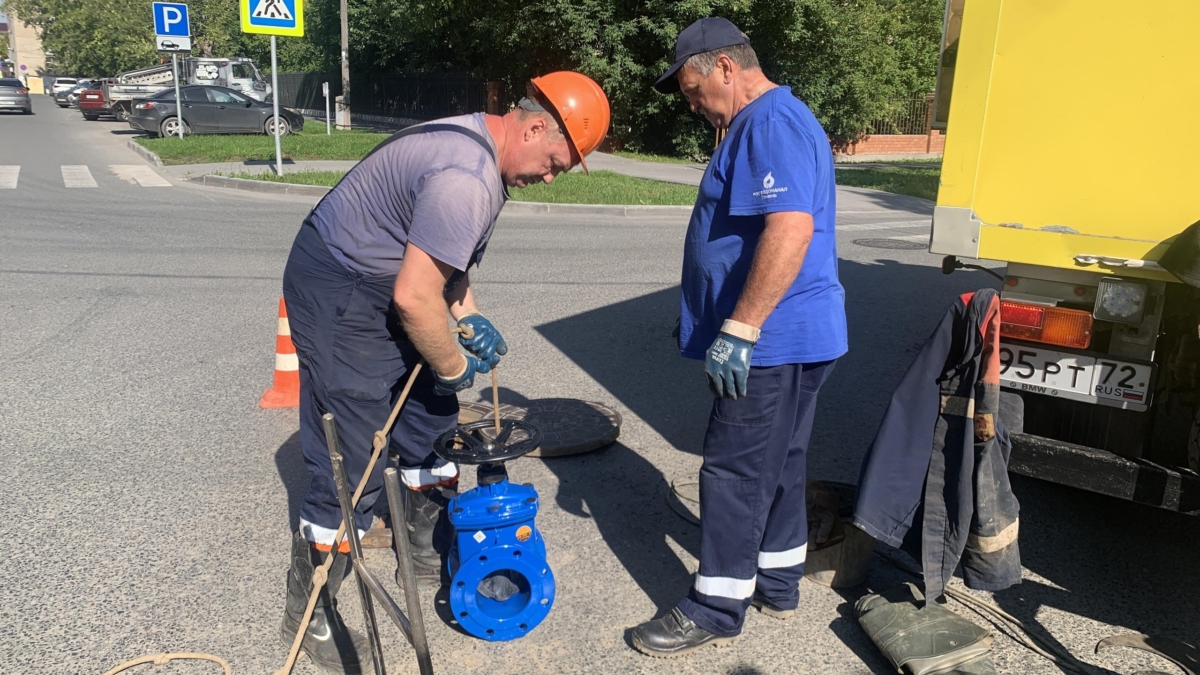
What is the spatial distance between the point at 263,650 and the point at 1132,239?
318cm

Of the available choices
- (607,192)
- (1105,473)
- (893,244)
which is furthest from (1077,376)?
(607,192)

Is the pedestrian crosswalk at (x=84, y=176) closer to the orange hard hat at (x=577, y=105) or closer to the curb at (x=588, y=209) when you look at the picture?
the curb at (x=588, y=209)

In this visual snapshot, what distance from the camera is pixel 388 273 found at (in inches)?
108

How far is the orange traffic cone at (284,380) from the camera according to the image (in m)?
5.05

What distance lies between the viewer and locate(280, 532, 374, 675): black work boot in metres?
2.85

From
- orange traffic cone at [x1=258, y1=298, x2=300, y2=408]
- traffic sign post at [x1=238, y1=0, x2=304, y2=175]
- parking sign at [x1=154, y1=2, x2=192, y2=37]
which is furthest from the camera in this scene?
parking sign at [x1=154, y1=2, x2=192, y2=37]

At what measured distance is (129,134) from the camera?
1091 inches

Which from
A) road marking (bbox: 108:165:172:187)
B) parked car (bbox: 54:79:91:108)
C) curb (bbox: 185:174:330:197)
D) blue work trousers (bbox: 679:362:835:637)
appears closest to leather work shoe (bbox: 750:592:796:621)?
blue work trousers (bbox: 679:362:835:637)

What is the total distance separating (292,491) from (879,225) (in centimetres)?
1052

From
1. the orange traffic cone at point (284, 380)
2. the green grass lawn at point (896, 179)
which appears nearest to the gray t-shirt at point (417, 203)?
the orange traffic cone at point (284, 380)

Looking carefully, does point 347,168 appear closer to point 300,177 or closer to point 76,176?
point 300,177

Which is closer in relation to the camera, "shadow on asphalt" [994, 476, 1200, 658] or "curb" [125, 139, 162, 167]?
"shadow on asphalt" [994, 476, 1200, 658]

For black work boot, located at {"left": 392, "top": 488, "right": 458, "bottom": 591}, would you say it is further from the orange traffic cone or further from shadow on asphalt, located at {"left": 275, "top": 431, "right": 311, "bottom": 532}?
the orange traffic cone

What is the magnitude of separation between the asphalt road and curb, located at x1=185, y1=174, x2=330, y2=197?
5.59 meters
